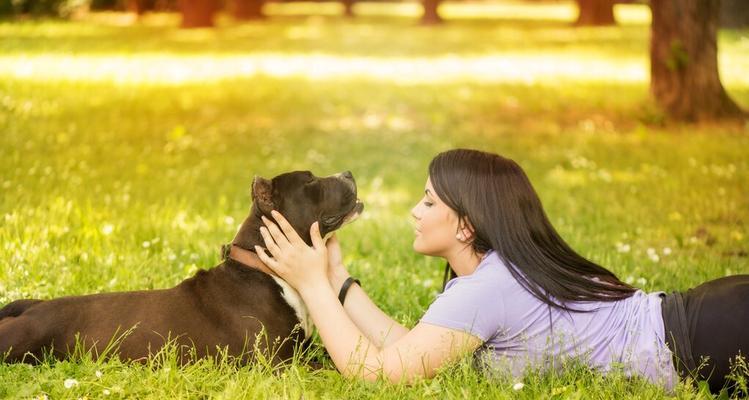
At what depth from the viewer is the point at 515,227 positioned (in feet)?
15.3

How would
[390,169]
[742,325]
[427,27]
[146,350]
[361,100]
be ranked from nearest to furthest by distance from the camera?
1. [742,325]
2. [146,350]
3. [390,169]
4. [361,100]
5. [427,27]

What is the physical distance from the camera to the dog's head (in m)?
4.89

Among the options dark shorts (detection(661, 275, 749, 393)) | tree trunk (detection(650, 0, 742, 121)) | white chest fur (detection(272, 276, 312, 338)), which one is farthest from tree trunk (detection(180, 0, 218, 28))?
dark shorts (detection(661, 275, 749, 393))

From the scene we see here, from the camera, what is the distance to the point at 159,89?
58.6ft

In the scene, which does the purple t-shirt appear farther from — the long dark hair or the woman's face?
the woman's face

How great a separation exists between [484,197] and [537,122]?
1059 cm

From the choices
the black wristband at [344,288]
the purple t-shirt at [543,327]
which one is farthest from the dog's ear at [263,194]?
the purple t-shirt at [543,327]

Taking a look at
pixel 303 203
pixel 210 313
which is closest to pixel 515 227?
pixel 303 203

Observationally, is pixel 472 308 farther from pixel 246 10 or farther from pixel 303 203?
pixel 246 10

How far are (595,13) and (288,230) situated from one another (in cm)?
3561

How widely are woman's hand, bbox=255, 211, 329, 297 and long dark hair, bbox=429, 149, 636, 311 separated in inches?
26.1

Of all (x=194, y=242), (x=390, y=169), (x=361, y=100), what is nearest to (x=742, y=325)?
(x=194, y=242)

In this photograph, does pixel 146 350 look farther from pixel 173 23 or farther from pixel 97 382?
pixel 173 23

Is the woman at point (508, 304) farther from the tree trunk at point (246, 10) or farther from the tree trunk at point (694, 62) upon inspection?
the tree trunk at point (246, 10)
